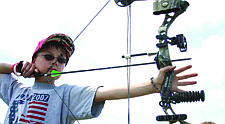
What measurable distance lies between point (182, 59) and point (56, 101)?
3.69ft

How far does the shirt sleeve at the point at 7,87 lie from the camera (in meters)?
2.72

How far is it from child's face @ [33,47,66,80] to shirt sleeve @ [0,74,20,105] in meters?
0.33

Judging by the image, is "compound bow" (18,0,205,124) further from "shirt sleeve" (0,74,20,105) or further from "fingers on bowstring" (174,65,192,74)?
"shirt sleeve" (0,74,20,105)

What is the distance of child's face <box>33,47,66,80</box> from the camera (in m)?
2.55

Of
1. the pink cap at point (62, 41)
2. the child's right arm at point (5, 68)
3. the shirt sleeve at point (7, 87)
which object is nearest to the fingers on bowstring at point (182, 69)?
the pink cap at point (62, 41)

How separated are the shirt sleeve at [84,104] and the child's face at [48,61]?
290 millimetres

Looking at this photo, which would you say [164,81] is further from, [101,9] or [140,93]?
[101,9]

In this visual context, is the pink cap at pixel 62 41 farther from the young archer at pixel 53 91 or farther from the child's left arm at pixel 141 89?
the child's left arm at pixel 141 89

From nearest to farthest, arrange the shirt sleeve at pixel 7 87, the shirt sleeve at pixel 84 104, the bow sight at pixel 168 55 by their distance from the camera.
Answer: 1. the bow sight at pixel 168 55
2. the shirt sleeve at pixel 84 104
3. the shirt sleeve at pixel 7 87

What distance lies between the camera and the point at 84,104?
230cm

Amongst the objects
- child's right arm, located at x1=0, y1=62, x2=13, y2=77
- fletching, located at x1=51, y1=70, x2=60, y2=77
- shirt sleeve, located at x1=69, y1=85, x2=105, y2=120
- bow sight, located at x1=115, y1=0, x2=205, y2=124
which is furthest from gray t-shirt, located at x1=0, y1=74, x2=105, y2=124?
bow sight, located at x1=115, y1=0, x2=205, y2=124

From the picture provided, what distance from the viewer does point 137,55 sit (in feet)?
6.79

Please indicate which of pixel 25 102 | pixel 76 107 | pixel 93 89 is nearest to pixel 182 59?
pixel 93 89

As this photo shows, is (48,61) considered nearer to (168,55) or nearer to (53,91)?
(53,91)
